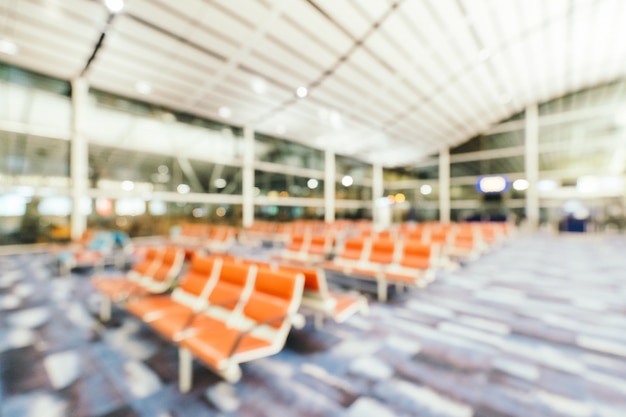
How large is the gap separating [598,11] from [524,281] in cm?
917

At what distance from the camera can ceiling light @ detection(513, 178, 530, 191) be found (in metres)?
15.8

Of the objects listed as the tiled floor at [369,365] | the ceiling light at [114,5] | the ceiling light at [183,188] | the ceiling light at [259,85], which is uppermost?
the ceiling light at [259,85]

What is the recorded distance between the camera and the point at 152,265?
4.14m

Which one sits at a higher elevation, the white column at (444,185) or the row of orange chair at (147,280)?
the white column at (444,185)

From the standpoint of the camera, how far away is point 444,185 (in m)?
18.4

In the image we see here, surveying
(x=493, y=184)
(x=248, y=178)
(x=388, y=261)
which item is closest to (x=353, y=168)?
(x=493, y=184)

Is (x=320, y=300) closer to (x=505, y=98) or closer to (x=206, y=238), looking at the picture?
(x=206, y=238)

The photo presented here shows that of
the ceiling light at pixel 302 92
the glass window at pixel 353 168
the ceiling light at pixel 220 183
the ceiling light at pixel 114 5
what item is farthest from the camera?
the glass window at pixel 353 168

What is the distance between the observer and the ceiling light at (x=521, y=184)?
15.8m

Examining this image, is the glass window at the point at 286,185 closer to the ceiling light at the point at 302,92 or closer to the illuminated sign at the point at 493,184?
the ceiling light at the point at 302,92

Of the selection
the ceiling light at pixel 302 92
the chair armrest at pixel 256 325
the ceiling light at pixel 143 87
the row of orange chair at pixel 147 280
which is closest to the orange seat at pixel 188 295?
the row of orange chair at pixel 147 280

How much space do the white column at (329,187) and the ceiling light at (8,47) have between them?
12.9 meters

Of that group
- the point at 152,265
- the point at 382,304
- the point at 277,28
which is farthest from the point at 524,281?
the point at 277,28

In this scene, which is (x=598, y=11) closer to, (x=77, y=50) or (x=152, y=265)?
(x=152, y=265)
